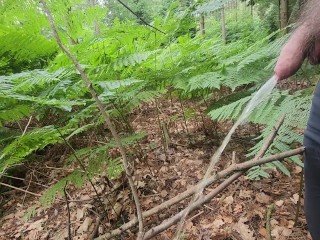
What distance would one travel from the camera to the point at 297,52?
823mm

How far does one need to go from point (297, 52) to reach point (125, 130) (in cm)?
212

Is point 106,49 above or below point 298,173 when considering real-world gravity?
above

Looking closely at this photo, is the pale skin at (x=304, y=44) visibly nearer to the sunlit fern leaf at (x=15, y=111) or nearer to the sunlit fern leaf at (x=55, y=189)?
the sunlit fern leaf at (x=55, y=189)

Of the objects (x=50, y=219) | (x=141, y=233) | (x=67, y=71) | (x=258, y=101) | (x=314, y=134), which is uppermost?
(x=67, y=71)

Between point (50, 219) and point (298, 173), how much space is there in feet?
7.28

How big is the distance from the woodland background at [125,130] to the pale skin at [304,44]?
0.69 m

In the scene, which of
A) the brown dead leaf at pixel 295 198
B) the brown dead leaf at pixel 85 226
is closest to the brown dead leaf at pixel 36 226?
the brown dead leaf at pixel 85 226

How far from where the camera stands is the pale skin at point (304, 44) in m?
0.72

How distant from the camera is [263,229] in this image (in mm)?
1887

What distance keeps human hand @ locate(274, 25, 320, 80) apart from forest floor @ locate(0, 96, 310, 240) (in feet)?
3.74

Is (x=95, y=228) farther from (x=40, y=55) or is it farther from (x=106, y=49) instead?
(x=40, y=55)

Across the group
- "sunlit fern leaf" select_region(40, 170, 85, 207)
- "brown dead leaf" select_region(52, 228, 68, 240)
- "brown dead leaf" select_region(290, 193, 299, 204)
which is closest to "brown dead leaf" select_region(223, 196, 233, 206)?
"brown dead leaf" select_region(290, 193, 299, 204)

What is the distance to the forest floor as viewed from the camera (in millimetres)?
1948

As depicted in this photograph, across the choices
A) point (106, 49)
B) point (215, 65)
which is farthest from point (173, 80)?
point (106, 49)
